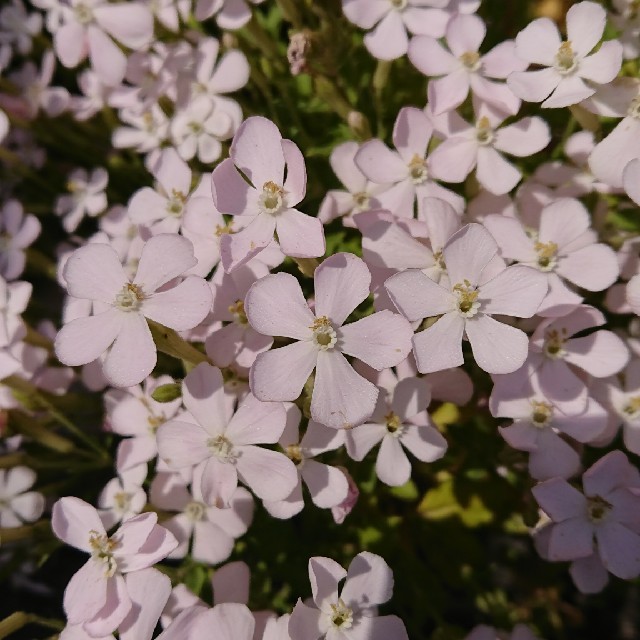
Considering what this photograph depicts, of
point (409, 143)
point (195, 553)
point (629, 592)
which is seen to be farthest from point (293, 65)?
point (629, 592)

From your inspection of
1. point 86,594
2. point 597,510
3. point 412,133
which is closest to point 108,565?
point 86,594

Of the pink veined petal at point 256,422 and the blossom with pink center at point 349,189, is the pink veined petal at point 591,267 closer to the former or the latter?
the blossom with pink center at point 349,189

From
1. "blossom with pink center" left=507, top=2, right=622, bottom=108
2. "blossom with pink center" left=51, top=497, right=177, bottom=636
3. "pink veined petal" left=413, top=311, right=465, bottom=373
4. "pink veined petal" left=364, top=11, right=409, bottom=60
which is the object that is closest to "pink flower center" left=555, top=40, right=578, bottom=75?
"blossom with pink center" left=507, top=2, right=622, bottom=108

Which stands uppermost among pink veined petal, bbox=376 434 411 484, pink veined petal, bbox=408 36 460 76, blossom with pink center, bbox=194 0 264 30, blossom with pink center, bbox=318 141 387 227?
blossom with pink center, bbox=194 0 264 30

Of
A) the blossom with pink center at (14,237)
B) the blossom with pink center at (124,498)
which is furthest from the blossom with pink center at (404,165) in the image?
the blossom with pink center at (14,237)

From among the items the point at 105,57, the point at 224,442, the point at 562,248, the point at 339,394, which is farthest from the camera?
the point at 105,57

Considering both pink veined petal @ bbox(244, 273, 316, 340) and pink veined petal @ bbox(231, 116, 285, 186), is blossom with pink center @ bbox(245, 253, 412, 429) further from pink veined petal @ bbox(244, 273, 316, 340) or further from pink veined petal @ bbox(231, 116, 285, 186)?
pink veined petal @ bbox(231, 116, 285, 186)

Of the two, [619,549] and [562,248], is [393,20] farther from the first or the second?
[619,549]
